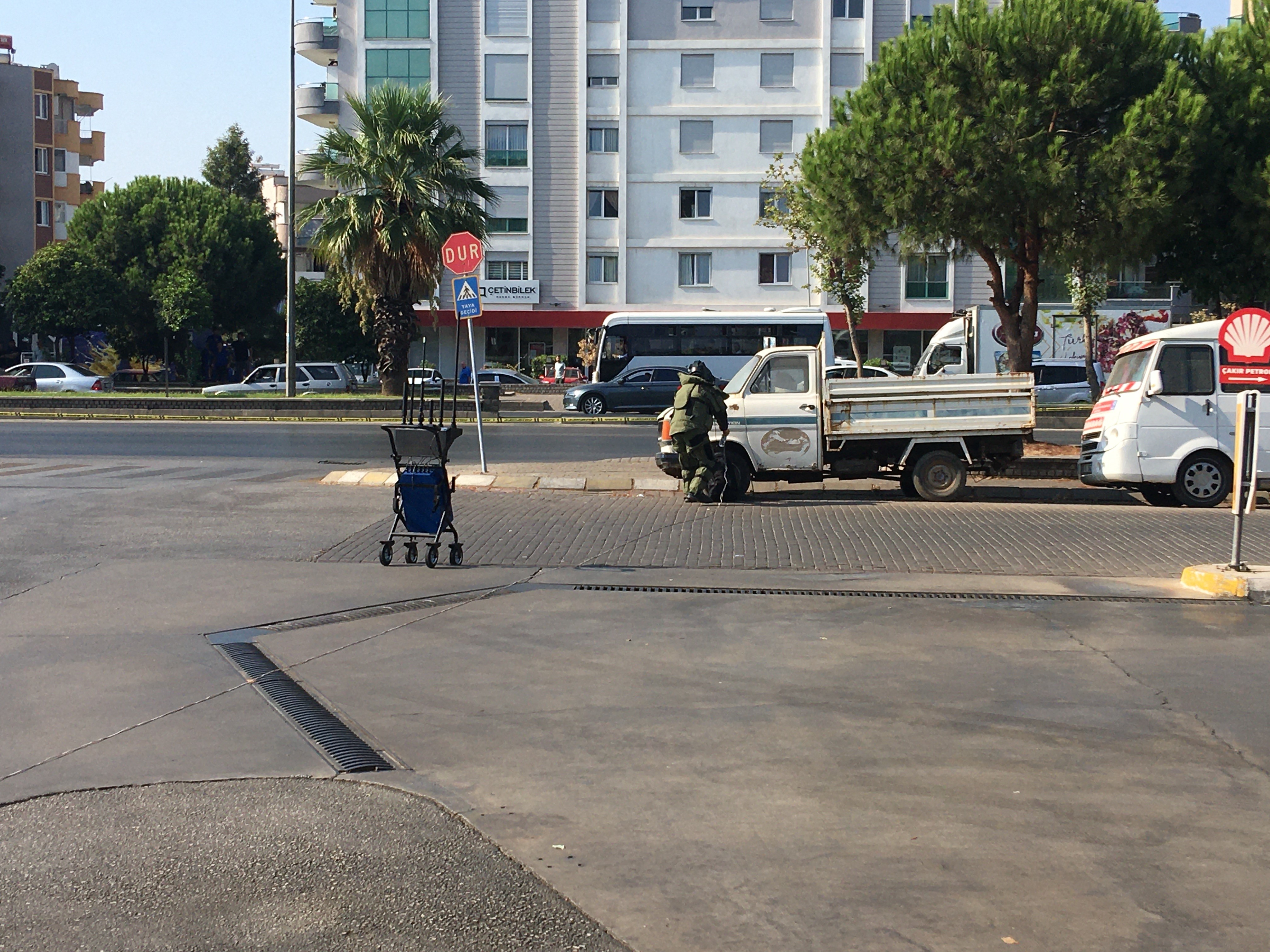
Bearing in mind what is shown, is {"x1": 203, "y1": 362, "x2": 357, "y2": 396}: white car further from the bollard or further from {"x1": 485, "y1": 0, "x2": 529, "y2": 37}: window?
the bollard

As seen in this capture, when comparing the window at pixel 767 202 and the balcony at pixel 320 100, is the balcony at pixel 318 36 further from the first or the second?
the window at pixel 767 202

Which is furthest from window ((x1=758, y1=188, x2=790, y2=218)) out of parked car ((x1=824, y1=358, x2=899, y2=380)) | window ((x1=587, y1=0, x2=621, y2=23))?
parked car ((x1=824, y1=358, x2=899, y2=380))

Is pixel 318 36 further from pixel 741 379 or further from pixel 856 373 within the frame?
pixel 741 379

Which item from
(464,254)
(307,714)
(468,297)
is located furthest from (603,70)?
(307,714)

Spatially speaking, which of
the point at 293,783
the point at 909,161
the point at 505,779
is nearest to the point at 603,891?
the point at 505,779

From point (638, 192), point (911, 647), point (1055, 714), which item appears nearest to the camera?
point (1055, 714)

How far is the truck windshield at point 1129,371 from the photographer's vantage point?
15.6 metres

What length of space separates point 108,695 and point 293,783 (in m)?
1.90

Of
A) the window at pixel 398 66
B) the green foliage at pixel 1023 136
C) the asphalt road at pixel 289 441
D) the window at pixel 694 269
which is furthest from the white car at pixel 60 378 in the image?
the green foliage at pixel 1023 136

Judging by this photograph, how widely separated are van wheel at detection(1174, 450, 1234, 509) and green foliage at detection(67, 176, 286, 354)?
43.7 meters

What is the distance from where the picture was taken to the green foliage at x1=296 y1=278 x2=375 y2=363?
54.5m

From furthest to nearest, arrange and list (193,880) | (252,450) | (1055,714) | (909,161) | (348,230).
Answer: (348,230)
(252,450)
(909,161)
(1055,714)
(193,880)

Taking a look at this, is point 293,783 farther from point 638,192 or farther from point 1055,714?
point 638,192

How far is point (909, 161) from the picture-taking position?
19.8 meters
